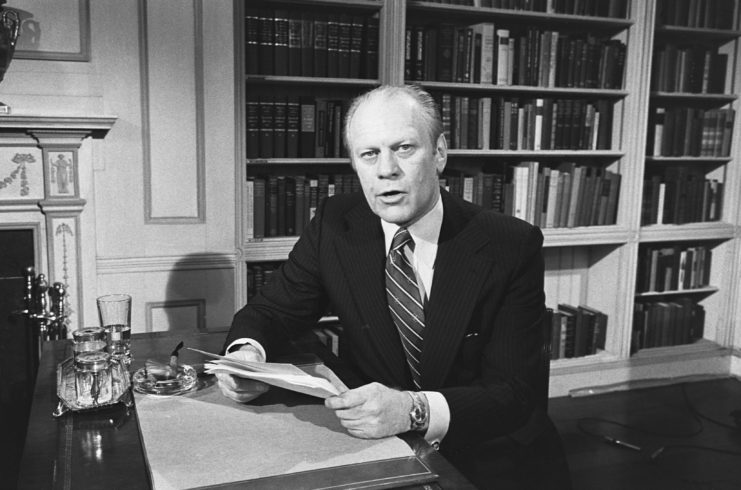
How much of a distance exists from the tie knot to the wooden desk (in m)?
0.57

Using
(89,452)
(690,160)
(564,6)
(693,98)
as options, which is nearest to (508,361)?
(89,452)

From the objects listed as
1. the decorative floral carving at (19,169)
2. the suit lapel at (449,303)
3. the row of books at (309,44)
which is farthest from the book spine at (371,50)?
the suit lapel at (449,303)

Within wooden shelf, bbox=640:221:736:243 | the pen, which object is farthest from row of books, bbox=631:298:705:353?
the pen

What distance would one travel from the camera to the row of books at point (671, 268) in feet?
12.7

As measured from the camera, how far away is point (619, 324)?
12.4ft

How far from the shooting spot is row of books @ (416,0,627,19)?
336cm

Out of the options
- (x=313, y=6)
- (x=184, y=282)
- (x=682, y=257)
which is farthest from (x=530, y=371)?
(x=682, y=257)

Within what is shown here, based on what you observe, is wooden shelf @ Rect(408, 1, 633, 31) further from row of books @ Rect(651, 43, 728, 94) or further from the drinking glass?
the drinking glass

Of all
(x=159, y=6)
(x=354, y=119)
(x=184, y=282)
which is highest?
(x=159, y=6)

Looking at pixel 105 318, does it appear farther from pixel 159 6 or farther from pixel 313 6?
pixel 313 6

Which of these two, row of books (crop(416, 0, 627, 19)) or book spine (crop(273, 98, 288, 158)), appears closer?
book spine (crop(273, 98, 288, 158))

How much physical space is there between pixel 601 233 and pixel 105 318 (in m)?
2.75

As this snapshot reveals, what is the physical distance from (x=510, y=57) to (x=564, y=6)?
1.27 ft

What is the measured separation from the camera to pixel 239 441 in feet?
3.71
